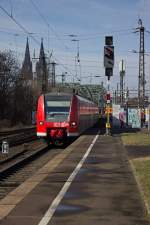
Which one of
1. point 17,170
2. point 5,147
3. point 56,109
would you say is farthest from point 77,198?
point 56,109

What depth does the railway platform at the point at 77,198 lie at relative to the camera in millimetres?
9250

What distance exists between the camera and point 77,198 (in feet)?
37.1

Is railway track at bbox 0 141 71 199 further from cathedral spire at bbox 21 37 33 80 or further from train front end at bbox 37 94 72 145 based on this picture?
cathedral spire at bbox 21 37 33 80

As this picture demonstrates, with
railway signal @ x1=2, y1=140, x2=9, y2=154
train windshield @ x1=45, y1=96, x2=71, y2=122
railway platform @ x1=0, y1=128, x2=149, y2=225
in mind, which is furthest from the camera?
train windshield @ x1=45, y1=96, x2=71, y2=122

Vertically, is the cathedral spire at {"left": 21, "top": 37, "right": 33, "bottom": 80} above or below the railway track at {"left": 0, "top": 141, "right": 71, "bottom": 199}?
above

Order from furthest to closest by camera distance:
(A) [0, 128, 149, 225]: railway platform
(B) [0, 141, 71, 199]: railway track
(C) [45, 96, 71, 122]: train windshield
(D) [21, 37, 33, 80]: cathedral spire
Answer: (D) [21, 37, 33, 80]: cathedral spire, (C) [45, 96, 71, 122]: train windshield, (B) [0, 141, 71, 199]: railway track, (A) [0, 128, 149, 225]: railway platform

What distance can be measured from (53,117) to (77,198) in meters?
20.7

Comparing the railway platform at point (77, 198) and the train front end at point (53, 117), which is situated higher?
the train front end at point (53, 117)

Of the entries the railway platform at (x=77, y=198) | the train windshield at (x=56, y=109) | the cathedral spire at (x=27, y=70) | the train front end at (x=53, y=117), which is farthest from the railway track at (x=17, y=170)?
the cathedral spire at (x=27, y=70)

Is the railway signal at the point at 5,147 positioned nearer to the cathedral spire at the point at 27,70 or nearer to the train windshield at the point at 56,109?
the train windshield at the point at 56,109

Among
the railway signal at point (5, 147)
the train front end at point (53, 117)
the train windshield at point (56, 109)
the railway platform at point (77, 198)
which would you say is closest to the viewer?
the railway platform at point (77, 198)

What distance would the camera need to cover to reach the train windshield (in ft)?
105

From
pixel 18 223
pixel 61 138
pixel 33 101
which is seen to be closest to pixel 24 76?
pixel 33 101

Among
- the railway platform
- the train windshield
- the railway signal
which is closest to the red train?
the train windshield
